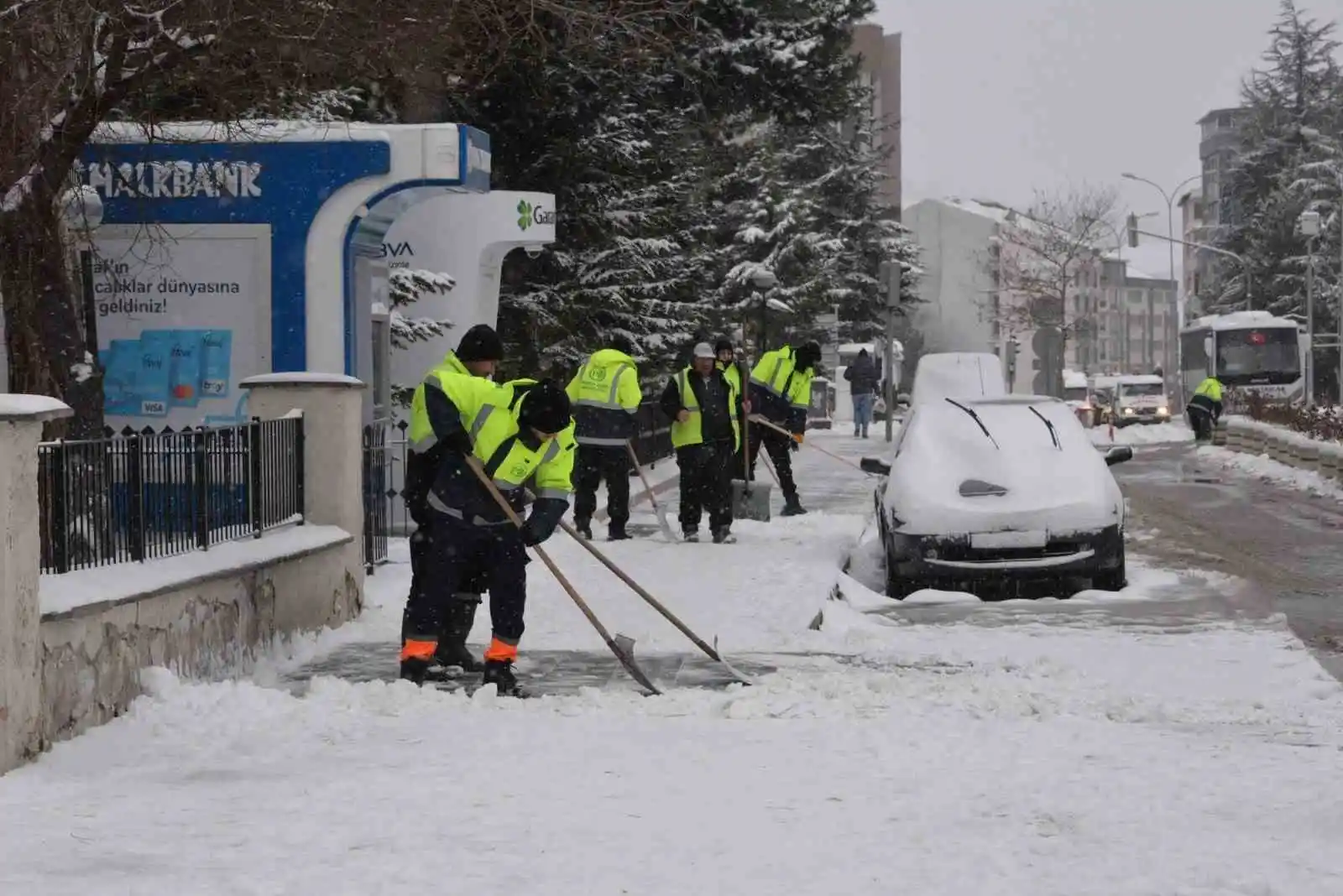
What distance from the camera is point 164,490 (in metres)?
9.85

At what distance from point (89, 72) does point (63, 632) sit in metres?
5.56

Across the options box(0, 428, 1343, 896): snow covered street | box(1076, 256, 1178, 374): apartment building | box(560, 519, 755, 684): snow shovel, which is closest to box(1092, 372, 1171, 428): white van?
box(0, 428, 1343, 896): snow covered street

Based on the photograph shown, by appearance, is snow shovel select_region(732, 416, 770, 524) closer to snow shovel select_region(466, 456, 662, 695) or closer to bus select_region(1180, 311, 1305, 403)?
snow shovel select_region(466, 456, 662, 695)

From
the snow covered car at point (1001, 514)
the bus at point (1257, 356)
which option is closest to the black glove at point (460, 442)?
the snow covered car at point (1001, 514)

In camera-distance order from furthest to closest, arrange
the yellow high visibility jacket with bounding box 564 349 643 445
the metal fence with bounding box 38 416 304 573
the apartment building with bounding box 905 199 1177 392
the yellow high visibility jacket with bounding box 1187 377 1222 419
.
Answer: the apartment building with bounding box 905 199 1177 392 → the yellow high visibility jacket with bounding box 1187 377 1222 419 → the yellow high visibility jacket with bounding box 564 349 643 445 → the metal fence with bounding box 38 416 304 573

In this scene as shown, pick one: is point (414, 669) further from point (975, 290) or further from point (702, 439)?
point (975, 290)

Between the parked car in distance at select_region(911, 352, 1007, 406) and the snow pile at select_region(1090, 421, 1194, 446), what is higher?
the parked car in distance at select_region(911, 352, 1007, 406)

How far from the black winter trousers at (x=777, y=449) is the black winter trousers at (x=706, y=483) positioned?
2466 millimetres

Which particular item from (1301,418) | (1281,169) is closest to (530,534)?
(1301,418)

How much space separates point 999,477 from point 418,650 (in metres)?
6.00

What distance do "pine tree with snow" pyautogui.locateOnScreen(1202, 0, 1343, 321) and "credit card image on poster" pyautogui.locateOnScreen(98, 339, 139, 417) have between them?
65768mm

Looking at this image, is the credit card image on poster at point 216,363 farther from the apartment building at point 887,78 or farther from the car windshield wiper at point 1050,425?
the apartment building at point 887,78

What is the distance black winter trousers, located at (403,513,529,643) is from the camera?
9.59 m

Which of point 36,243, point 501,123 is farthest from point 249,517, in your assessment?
point 501,123
